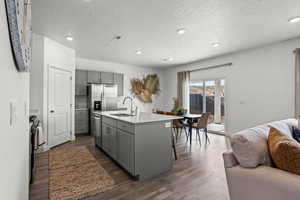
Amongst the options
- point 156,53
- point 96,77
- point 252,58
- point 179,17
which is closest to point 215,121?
point 252,58

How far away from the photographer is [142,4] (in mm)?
2277

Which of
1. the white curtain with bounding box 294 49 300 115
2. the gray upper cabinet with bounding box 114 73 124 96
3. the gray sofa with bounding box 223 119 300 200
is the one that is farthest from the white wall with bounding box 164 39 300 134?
the gray upper cabinet with bounding box 114 73 124 96

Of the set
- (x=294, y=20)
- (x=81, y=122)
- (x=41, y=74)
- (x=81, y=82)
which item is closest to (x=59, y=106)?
(x=41, y=74)

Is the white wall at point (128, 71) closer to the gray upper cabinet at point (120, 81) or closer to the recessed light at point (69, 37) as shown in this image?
the gray upper cabinet at point (120, 81)

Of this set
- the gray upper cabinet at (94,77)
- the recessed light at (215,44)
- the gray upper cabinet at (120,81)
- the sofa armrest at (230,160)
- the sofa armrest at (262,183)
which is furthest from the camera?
the gray upper cabinet at (120,81)

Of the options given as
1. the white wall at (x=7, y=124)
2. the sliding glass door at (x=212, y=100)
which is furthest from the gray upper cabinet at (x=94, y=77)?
the white wall at (x=7, y=124)

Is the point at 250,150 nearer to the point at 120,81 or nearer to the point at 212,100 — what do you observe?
the point at 212,100

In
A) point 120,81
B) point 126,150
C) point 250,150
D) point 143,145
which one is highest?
point 120,81

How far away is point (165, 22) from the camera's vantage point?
282 cm

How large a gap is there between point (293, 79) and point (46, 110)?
5.93m

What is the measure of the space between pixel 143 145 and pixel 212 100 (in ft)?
13.7

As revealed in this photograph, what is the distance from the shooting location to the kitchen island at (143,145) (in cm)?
225

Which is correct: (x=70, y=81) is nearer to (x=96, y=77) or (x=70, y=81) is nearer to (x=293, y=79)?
(x=96, y=77)

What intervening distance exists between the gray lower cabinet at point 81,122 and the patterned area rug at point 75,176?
1.56 meters
